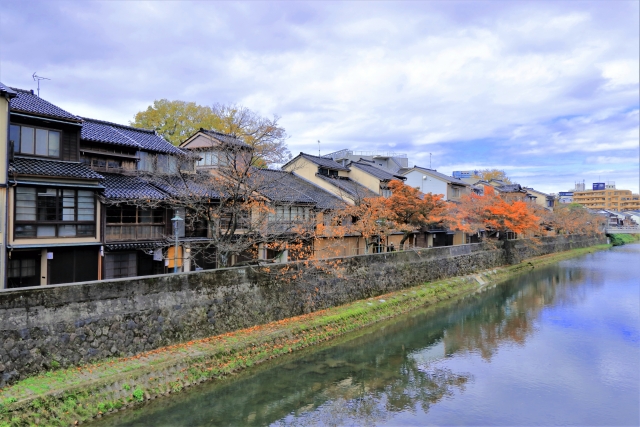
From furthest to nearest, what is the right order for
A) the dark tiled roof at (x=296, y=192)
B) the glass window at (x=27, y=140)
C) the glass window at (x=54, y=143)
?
the dark tiled roof at (x=296, y=192) → the glass window at (x=54, y=143) → the glass window at (x=27, y=140)

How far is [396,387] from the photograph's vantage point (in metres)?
13.4

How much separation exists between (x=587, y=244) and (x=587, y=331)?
53929 millimetres

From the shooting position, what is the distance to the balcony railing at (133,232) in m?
18.7

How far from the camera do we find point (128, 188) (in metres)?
19.8

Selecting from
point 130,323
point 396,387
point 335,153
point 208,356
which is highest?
point 335,153

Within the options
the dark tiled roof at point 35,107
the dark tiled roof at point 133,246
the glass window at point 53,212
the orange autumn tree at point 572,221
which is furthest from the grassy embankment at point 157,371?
the orange autumn tree at point 572,221

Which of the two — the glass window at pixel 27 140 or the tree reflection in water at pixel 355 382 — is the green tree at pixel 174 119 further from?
the tree reflection in water at pixel 355 382

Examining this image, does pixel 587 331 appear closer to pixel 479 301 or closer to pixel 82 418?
pixel 479 301

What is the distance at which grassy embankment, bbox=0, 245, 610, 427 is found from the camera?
31.9ft

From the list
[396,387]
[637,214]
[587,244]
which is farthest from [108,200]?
[637,214]

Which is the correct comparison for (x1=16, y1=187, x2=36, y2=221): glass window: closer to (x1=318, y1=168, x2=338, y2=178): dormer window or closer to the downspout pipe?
the downspout pipe

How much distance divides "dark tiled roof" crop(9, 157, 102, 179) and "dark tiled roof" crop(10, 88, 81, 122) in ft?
5.95

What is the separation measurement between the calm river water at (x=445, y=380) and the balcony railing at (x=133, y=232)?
363 inches

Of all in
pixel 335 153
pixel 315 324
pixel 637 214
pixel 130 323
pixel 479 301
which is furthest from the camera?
pixel 637 214
